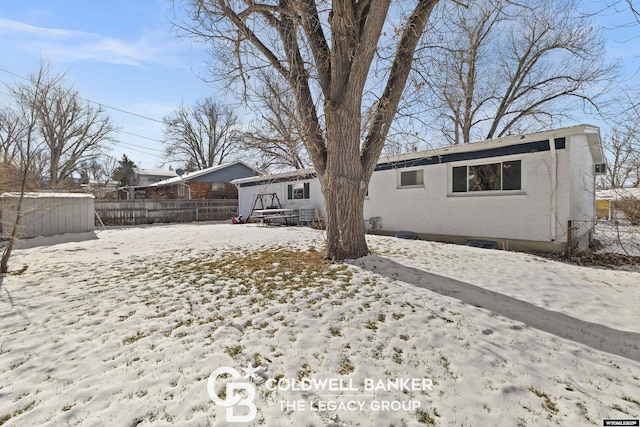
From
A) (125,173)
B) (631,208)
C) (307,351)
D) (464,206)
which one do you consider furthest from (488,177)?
(125,173)

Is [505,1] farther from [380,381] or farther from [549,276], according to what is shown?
[380,381]

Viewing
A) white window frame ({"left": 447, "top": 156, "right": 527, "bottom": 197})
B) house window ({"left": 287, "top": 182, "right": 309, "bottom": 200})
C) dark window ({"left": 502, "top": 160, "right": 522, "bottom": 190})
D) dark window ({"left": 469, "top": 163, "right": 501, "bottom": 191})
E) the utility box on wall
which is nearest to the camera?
white window frame ({"left": 447, "top": 156, "right": 527, "bottom": 197})

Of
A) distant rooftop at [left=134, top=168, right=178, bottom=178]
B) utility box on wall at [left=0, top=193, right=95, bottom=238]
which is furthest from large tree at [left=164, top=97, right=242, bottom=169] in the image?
utility box on wall at [left=0, top=193, right=95, bottom=238]

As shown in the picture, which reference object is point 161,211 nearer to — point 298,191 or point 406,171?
point 298,191

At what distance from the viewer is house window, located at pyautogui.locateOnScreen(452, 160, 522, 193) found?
27.0 feet

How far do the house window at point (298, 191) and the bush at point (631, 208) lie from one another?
1162cm

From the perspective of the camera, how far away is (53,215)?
1025cm

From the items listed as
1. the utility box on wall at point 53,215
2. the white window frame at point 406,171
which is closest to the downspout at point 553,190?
the white window frame at point 406,171

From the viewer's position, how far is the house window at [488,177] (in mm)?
A: 8227

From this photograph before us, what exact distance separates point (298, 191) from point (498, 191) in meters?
10.0

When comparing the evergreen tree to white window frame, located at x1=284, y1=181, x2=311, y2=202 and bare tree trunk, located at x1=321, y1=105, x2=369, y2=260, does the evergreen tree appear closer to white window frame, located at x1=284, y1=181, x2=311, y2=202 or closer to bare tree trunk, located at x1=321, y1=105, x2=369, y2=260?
white window frame, located at x1=284, y1=181, x2=311, y2=202

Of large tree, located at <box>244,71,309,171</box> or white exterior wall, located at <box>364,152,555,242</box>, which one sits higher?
large tree, located at <box>244,71,309,171</box>

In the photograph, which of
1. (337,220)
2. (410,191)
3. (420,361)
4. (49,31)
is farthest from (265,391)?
(49,31)

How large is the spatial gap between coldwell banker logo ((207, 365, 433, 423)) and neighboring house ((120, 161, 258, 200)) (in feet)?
68.2
